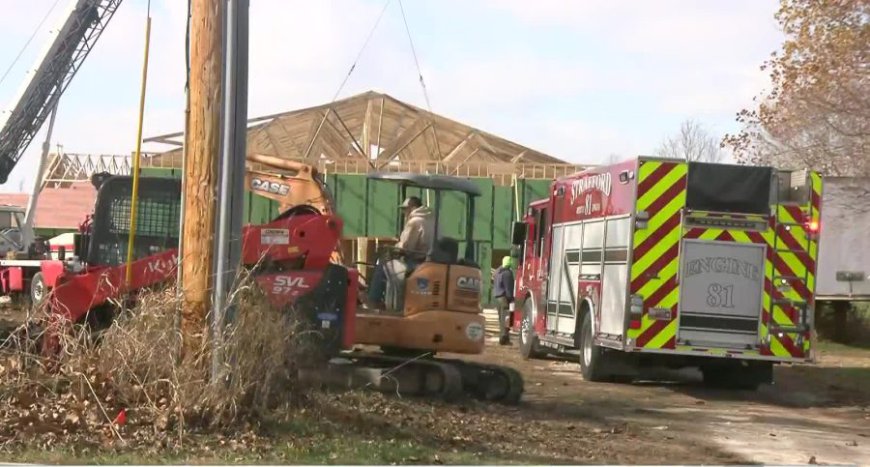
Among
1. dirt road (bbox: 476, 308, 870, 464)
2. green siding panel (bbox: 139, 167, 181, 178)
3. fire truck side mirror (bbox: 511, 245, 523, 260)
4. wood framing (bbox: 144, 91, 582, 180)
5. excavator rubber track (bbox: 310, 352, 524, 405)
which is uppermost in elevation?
wood framing (bbox: 144, 91, 582, 180)

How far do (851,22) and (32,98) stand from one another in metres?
24.7

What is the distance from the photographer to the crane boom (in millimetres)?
35250

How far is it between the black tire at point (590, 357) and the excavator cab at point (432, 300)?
344cm

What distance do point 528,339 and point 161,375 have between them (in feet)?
40.4

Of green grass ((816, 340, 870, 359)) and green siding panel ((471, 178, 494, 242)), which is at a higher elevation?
green siding panel ((471, 178, 494, 242))

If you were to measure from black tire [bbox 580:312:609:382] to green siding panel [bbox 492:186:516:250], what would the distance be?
1861 cm

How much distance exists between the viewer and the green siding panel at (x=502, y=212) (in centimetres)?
3644

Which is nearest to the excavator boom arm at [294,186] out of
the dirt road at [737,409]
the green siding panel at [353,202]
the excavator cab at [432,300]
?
the excavator cab at [432,300]

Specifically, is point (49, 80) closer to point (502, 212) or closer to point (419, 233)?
point (502, 212)

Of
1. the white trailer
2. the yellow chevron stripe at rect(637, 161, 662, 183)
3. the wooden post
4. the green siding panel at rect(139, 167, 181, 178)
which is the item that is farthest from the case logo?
A: the green siding panel at rect(139, 167, 181, 178)

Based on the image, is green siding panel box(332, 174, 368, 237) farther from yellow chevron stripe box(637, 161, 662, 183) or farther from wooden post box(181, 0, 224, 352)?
wooden post box(181, 0, 224, 352)

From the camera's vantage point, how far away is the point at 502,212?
36594mm

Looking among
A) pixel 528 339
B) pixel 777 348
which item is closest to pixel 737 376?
pixel 777 348

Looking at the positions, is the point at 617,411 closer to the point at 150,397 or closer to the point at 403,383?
the point at 403,383
